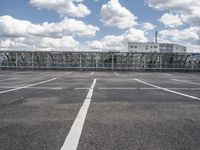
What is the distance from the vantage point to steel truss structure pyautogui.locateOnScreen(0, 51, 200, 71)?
159ft

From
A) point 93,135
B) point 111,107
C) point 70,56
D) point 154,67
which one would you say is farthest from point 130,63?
point 93,135

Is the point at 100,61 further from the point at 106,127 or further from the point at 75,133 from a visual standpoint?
the point at 75,133

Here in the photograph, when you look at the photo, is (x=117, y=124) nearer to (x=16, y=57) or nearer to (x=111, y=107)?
(x=111, y=107)

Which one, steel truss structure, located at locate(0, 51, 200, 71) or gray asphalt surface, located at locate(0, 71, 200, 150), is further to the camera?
steel truss structure, located at locate(0, 51, 200, 71)

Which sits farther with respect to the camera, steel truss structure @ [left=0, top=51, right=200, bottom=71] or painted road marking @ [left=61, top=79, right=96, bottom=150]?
steel truss structure @ [left=0, top=51, right=200, bottom=71]

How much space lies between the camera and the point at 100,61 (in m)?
49.8

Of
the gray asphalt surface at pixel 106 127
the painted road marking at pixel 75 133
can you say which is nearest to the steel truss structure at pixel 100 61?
the gray asphalt surface at pixel 106 127

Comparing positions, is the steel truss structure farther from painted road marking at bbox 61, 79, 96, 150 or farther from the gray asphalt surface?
painted road marking at bbox 61, 79, 96, 150

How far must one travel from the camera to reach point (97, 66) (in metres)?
48.7

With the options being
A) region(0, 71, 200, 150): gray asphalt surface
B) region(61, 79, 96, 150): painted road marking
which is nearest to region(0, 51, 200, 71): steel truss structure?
region(0, 71, 200, 150): gray asphalt surface

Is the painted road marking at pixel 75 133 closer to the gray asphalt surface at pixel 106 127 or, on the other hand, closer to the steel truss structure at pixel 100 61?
the gray asphalt surface at pixel 106 127

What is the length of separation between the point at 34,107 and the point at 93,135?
3.35m

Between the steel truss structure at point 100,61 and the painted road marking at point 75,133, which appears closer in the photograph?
the painted road marking at point 75,133

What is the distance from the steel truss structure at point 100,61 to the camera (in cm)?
4856
